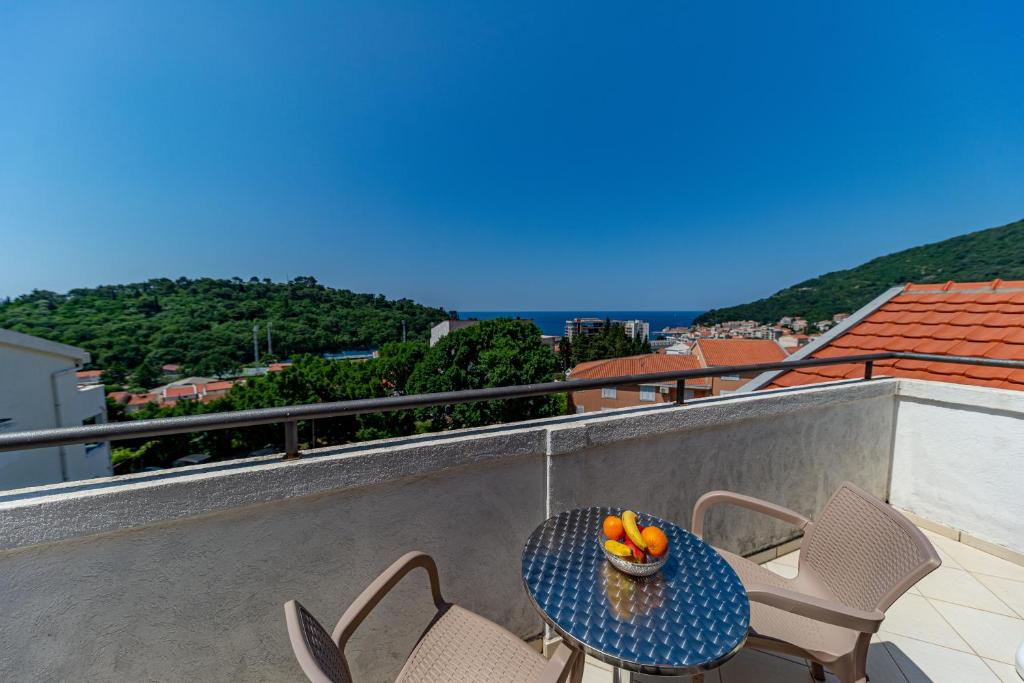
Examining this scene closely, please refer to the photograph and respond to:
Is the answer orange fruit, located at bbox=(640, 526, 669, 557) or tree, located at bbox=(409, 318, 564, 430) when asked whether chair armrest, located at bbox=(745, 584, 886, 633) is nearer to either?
orange fruit, located at bbox=(640, 526, 669, 557)

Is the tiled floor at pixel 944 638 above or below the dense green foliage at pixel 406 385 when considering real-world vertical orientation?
above

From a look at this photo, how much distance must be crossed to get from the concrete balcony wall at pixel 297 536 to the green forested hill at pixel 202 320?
2844 centimetres

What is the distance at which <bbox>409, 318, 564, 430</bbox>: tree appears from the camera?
20.1 metres

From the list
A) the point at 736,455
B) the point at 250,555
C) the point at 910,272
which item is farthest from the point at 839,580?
the point at 910,272

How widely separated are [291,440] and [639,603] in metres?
1.15

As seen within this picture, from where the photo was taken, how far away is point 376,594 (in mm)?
1126

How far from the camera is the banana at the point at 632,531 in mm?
1225

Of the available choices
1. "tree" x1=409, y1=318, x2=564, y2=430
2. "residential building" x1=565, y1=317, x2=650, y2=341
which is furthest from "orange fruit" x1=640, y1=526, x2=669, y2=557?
"residential building" x1=565, y1=317, x2=650, y2=341

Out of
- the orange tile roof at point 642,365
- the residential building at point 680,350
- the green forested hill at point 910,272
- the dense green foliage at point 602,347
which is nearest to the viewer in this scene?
the green forested hill at point 910,272

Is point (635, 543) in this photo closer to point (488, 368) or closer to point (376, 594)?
point (376, 594)

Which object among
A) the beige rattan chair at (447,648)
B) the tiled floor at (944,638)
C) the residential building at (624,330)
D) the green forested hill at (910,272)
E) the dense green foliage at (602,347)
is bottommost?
the dense green foliage at (602,347)

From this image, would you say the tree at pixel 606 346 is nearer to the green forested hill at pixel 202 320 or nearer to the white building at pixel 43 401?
the green forested hill at pixel 202 320

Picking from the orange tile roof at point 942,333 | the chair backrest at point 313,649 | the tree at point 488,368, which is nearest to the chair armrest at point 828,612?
the chair backrest at point 313,649

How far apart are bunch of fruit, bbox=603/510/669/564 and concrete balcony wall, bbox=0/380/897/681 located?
462mm
